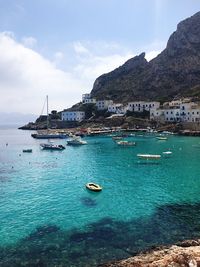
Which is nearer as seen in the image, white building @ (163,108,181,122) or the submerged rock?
the submerged rock

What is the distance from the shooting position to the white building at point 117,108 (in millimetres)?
191625

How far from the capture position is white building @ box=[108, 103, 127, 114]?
629ft

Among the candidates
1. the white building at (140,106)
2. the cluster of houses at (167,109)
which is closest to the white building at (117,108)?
the cluster of houses at (167,109)

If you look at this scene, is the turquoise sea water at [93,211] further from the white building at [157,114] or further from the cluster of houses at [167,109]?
the white building at [157,114]

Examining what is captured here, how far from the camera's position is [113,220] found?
3384cm

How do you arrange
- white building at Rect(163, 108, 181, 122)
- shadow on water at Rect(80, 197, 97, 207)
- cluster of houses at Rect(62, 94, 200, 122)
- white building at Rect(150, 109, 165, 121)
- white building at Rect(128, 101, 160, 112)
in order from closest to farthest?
1. shadow on water at Rect(80, 197, 97, 207)
2. cluster of houses at Rect(62, 94, 200, 122)
3. white building at Rect(163, 108, 181, 122)
4. white building at Rect(150, 109, 165, 121)
5. white building at Rect(128, 101, 160, 112)

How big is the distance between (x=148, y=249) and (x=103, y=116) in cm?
17099

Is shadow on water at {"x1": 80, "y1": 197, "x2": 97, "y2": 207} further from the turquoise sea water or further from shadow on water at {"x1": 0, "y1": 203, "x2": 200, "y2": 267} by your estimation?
shadow on water at {"x1": 0, "y1": 203, "x2": 200, "y2": 267}

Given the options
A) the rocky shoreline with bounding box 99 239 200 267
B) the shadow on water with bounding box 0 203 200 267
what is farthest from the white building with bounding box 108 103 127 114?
the rocky shoreline with bounding box 99 239 200 267

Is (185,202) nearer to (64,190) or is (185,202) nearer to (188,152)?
(64,190)

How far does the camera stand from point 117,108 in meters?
196

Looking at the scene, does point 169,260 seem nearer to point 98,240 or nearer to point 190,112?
point 98,240

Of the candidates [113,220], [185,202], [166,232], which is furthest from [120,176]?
[166,232]

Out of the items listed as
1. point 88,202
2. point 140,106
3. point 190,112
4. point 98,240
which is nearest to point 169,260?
point 98,240
